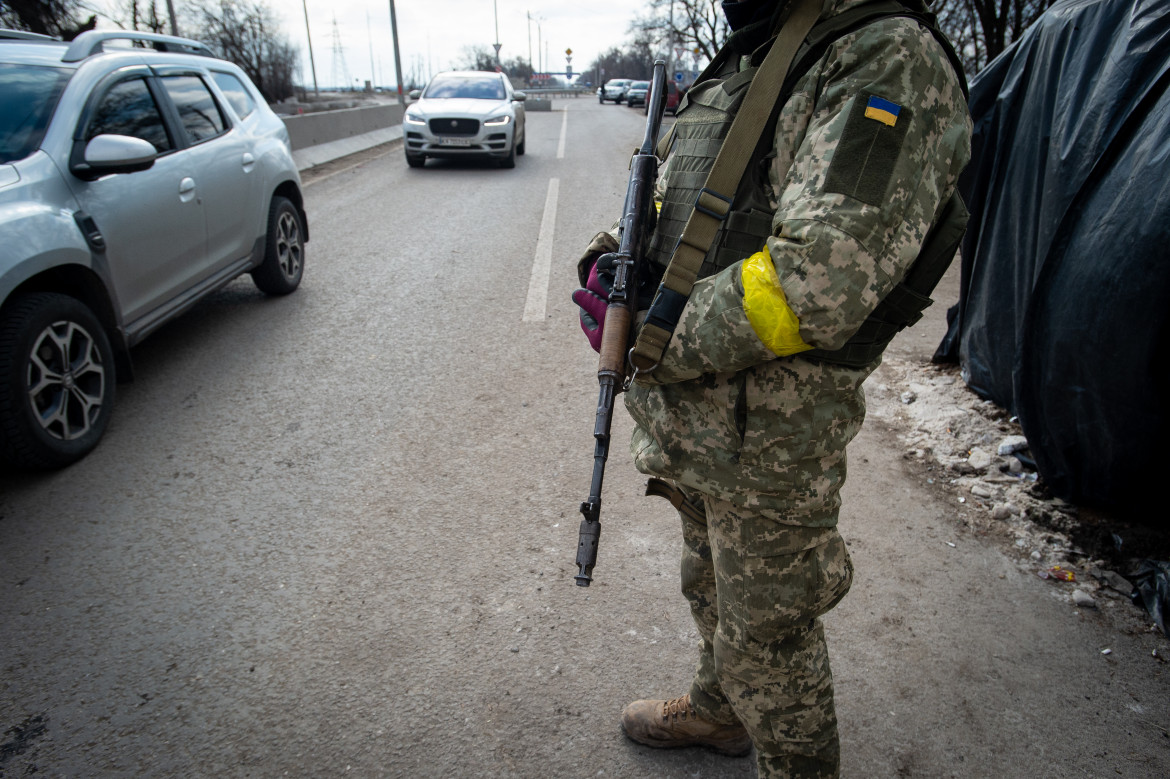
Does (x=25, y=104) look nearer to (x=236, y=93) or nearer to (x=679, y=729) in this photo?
(x=236, y=93)

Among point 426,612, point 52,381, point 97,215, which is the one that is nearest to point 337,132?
point 97,215

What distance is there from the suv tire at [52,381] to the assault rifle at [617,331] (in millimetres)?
2768

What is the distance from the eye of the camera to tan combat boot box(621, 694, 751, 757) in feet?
6.30

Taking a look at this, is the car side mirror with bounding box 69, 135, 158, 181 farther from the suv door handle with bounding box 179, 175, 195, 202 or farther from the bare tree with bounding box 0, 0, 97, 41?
the bare tree with bounding box 0, 0, 97, 41

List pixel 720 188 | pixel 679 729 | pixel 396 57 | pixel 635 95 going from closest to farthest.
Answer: pixel 720 188
pixel 679 729
pixel 396 57
pixel 635 95

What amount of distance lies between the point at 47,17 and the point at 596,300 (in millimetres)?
17423

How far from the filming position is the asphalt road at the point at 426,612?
76.9 inches

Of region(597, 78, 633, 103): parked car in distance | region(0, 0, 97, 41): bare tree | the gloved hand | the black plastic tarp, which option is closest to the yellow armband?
the gloved hand

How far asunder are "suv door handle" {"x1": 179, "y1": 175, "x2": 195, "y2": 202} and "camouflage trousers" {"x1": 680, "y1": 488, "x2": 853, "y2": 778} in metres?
3.96

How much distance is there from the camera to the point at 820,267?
123 centimetres

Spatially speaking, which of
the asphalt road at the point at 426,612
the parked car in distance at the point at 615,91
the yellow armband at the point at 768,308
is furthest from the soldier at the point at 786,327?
the parked car in distance at the point at 615,91

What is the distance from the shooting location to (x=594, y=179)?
37.0 feet

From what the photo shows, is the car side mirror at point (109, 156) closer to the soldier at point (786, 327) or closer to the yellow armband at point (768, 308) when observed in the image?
the soldier at point (786, 327)

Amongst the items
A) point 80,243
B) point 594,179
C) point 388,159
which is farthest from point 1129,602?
point 388,159
